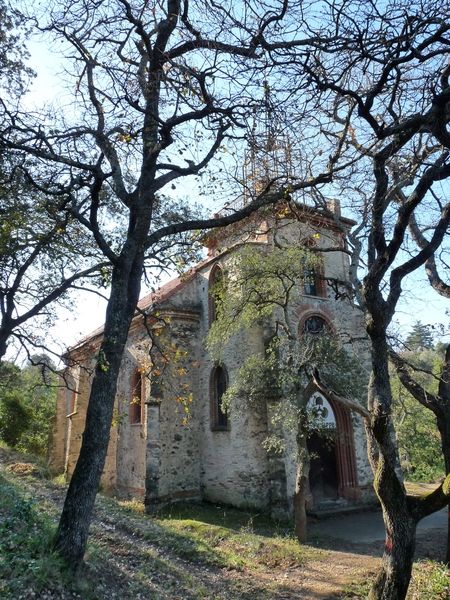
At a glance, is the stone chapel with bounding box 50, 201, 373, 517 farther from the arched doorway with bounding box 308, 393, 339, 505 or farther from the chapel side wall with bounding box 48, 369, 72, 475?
the chapel side wall with bounding box 48, 369, 72, 475

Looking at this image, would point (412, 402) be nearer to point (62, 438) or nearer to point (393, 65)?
point (62, 438)

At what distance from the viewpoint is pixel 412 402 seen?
2300 centimetres

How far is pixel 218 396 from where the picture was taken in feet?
54.8

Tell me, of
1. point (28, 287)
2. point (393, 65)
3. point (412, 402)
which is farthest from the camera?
point (412, 402)

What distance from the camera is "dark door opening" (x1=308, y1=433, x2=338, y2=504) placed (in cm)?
1563

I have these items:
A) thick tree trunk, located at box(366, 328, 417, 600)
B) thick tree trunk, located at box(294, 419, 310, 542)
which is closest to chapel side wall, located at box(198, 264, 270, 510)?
thick tree trunk, located at box(294, 419, 310, 542)

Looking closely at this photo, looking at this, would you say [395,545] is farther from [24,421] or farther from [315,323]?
[24,421]

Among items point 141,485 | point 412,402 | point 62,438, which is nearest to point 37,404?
point 62,438

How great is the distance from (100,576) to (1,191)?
6.60 m

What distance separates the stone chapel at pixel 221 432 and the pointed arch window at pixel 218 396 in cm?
4

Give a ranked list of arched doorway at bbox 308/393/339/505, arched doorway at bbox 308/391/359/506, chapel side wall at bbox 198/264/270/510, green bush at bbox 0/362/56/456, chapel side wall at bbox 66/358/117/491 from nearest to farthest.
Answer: chapel side wall at bbox 198/264/270/510
arched doorway at bbox 308/391/359/506
arched doorway at bbox 308/393/339/505
chapel side wall at bbox 66/358/117/491
green bush at bbox 0/362/56/456

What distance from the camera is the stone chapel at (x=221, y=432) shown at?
14.4 m

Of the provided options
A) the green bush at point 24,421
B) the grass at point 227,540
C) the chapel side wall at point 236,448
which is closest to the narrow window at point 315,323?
the chapel side wall at point 236,448

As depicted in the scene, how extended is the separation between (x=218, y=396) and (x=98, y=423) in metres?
10.7
